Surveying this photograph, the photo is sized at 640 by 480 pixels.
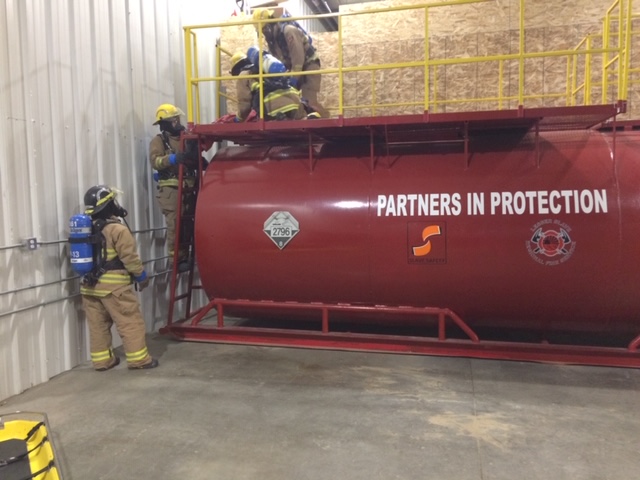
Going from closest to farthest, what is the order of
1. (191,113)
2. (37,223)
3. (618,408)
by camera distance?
(618,408) → (37,223) → (191,113)

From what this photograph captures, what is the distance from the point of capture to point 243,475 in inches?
152

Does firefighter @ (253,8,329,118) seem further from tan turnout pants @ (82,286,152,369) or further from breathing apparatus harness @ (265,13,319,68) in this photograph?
tan turnout pants @ (82,286,152,369)

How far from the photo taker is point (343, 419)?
15.6 feet

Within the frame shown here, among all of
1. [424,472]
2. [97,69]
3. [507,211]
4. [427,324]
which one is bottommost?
[424,472]

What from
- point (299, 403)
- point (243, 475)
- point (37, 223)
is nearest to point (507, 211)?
point (299, 403)

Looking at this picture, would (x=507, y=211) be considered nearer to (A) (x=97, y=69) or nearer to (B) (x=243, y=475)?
(B) (x=243, y=475)

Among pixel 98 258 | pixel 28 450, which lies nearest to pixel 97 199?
pixel 98 258

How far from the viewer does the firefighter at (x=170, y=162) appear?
7585 mm

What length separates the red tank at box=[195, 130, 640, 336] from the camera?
5.93m

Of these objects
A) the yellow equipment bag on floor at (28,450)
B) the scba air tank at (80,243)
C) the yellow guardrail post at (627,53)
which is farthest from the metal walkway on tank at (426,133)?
the yellow equipment bag on floor at (28,450)

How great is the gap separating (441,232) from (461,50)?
13.1ft

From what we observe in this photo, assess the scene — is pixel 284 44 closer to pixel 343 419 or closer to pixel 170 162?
pixel 170 162

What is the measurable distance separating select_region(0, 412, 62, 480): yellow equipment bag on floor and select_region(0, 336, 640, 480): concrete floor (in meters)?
0.41

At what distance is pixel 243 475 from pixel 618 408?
11.8 ft
